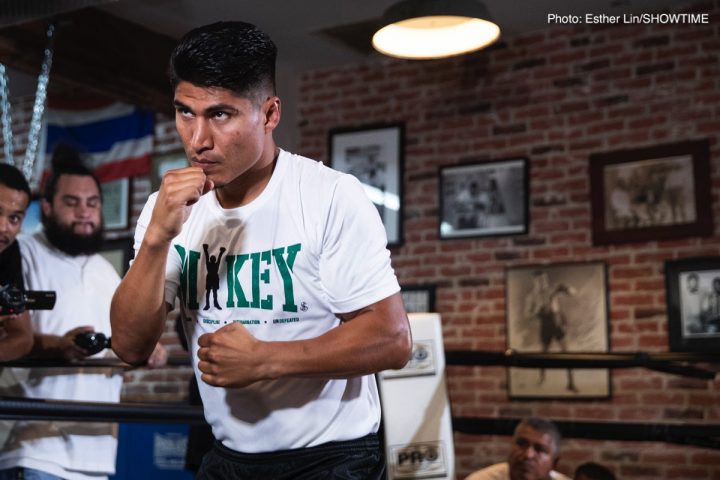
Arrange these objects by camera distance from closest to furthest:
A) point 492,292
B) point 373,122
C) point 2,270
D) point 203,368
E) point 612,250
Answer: point 203,368
point 2,270
point 612,250
point 492,292
point 373,122

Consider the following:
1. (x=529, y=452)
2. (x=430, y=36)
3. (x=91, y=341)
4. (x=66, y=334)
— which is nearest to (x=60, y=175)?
(x=66, y=334)

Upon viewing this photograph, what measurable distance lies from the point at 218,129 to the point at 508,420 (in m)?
3.02

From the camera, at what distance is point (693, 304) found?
4750 millimetres

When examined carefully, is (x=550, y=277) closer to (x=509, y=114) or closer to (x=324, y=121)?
(x=509, y=114)

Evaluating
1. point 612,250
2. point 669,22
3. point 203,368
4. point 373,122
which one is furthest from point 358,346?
point 373,122

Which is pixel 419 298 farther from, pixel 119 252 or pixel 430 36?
pixel 119 252

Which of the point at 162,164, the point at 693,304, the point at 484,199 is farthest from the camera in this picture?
the point at 162,164

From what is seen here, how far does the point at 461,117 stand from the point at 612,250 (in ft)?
4.06

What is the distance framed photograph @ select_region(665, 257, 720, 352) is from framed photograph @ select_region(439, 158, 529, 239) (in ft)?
2.92

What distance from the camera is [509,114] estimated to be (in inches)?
214

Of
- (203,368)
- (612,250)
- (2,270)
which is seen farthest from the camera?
(612,250)

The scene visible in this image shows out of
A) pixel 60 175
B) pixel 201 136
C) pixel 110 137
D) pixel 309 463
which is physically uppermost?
pixel 110 137

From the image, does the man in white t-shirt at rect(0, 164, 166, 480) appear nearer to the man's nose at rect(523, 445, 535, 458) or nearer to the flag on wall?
the man's nose at rect(523, 445, 535, 458)

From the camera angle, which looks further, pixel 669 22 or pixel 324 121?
pixel 324 121
